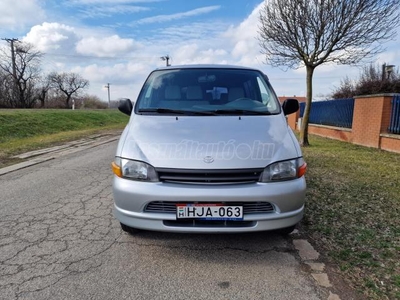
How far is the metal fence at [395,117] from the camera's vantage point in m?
7.98

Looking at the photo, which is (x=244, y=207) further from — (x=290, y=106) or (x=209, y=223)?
(x=290, y=106)

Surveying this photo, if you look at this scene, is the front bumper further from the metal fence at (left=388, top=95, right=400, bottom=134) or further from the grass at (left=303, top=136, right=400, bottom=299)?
the metal fence at (left=388, top=95, right=400, bottom=134)

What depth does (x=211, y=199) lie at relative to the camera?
92.1 inches

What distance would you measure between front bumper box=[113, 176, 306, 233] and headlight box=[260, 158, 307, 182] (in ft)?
0.18

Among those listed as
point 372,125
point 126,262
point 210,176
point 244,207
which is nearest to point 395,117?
point 372,125

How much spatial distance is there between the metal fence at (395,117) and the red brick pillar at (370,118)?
14 centimetres

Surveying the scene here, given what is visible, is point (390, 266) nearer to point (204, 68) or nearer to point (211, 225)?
point (211, 225)

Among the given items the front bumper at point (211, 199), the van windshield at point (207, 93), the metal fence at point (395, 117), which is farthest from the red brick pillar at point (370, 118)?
the front bumper at point (211, 199)

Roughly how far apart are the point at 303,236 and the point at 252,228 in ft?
3.28

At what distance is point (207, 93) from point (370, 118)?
24.8 feet

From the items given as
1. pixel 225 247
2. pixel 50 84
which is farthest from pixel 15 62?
pixel 225 247

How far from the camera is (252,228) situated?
2.41 metres

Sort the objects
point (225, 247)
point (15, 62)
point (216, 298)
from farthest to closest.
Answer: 1. point (15, 62)
2. point (225, 247)
3. point (216, 298)

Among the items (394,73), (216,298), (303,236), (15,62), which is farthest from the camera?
(15,62)
